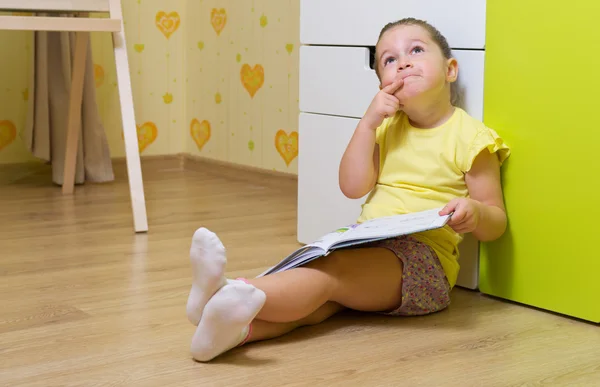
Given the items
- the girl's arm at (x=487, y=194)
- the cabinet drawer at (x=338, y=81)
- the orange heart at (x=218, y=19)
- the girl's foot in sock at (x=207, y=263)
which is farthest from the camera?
the orange heart at (x=218, y=19)

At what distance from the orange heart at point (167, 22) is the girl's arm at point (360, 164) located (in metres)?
1.54


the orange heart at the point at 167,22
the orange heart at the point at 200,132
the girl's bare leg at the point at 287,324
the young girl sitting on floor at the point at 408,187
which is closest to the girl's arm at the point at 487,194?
the young girl sitting on floor at the point at 408,187

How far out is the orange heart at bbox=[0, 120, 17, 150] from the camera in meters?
2.38

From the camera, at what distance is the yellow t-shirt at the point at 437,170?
3.73 ft

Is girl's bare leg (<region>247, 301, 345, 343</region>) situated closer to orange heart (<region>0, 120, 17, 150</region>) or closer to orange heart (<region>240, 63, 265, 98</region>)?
orange heart (<region>240, 63, 265, 98</region>)

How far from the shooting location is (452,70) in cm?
119

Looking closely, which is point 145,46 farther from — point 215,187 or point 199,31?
point 215,187

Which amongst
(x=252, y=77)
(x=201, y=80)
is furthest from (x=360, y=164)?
(x=201, y=80)

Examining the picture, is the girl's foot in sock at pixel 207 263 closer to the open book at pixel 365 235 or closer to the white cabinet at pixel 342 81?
the open book at pixel 365 235

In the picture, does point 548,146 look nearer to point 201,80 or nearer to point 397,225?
point 397,225

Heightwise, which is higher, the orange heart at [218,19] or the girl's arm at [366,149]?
the orange heart at [218,19]

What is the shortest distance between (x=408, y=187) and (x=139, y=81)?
62.8 inches

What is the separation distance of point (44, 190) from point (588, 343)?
5.13 feet

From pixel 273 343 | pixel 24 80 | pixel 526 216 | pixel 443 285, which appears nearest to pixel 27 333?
pixel 273 343
